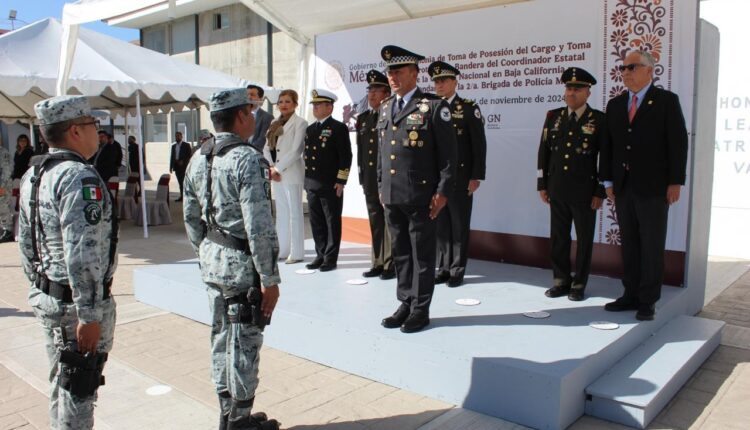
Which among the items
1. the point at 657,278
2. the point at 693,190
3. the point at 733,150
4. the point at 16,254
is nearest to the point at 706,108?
the point at 693,190

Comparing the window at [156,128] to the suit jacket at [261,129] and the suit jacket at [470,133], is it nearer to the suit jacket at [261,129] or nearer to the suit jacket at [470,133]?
the suit jacket at [261,129]

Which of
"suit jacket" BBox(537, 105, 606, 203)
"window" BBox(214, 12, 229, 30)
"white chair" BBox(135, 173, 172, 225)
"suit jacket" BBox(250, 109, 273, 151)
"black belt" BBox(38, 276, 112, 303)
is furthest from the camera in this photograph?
"window" BBox(214, 12, 229, 30)

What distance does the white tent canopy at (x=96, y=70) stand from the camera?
873 cm

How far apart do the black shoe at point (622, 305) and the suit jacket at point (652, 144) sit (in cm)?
77

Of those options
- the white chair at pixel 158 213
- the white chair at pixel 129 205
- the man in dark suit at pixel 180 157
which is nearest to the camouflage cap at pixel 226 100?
the white chair at pixel 158 213

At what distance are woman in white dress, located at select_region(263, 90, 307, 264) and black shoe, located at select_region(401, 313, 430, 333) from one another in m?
2.37

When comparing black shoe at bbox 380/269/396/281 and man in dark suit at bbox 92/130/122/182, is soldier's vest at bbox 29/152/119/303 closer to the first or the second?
black shoe at bbox 380/269/396/281

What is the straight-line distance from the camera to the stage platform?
3.23 metres

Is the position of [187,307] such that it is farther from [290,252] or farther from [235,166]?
[235,166]

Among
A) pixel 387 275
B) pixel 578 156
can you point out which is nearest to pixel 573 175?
pixel 578 156

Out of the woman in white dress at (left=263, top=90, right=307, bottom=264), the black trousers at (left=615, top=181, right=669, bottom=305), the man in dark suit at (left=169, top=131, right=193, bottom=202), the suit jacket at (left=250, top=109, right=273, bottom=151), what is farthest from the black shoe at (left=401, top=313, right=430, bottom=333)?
the man in dark suit at (left=169, top=131, right=193, bottom=202)

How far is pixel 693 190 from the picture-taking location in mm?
4777

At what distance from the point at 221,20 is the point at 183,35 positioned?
2457 mm

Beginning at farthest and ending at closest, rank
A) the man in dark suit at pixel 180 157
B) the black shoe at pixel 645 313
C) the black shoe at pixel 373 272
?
the man in dark suit at pixel 180 157
the black shoe at pixel 373 272
the black shoe at pixel 645 313
